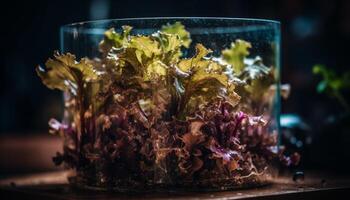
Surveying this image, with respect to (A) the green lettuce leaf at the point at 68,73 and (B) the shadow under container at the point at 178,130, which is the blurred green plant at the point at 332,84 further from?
(A) the green lettuce leaf at the point at 68,73

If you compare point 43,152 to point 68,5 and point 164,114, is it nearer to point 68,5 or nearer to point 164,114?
point 68,5

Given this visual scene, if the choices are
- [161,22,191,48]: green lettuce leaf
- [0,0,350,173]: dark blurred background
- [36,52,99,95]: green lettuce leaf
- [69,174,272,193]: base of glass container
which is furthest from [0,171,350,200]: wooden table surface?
[0,0,350,173]: dark blurred background

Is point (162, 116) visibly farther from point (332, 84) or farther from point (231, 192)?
point (332, 84)

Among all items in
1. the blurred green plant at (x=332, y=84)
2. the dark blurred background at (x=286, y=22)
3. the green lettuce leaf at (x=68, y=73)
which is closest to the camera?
the green lettuce leaf at (x=68, y=73)

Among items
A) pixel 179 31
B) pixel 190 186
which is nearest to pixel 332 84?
pixel 179 31

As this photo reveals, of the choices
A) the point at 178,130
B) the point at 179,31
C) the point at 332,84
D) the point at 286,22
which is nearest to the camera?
the point at 178,130

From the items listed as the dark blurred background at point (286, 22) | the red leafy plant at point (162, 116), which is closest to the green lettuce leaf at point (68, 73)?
the red leafy plant at point (162, 116)

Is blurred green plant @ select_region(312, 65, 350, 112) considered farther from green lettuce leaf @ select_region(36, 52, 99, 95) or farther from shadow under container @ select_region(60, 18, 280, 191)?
green lettuce leaf @ select_region(36, 52, 99, 95)

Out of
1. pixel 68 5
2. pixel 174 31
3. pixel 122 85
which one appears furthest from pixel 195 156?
pixel 68 5
